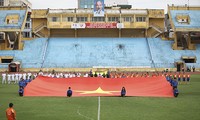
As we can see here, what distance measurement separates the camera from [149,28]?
7962 centimetres

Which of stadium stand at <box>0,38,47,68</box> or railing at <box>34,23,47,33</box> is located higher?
railing at <box>34,23,47,33</box>

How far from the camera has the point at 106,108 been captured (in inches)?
968

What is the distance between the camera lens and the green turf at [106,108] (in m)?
21.4

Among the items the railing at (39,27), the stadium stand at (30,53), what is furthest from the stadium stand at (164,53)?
the railing at (39,27)

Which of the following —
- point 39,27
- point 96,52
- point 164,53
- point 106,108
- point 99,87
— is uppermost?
point 39,27

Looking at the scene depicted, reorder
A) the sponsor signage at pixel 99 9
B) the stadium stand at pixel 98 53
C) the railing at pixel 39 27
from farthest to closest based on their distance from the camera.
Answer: the railing at pixel 39 27 < the sponsor signage at pixel 99 9 < the stadium stand at pixel 98 53

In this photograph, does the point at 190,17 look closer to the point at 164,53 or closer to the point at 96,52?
the point at 164,53

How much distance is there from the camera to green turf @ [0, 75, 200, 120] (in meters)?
21.4

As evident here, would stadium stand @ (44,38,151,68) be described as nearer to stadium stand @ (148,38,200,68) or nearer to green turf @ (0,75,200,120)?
stadium stand @ (148,38,200,68)

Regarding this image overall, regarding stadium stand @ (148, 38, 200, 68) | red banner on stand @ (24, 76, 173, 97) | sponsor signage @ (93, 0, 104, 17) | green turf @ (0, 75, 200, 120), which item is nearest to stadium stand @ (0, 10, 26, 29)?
sponsor signage @ (93, 0, 104, 17)

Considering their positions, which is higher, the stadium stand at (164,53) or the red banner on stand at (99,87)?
the stadium stand at (164,53)

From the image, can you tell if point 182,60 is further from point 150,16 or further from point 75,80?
point 75,80

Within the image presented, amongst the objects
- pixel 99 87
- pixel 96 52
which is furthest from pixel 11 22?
pixel 99 87

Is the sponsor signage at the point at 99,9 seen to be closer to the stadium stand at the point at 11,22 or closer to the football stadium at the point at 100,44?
the football stadium at the point at 100,44
